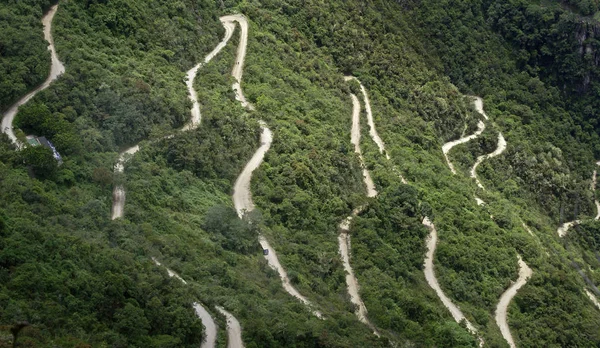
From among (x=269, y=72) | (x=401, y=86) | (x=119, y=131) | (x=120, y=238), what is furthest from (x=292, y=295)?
(x=401, y=86)

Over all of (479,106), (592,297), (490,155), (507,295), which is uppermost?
(479,106)

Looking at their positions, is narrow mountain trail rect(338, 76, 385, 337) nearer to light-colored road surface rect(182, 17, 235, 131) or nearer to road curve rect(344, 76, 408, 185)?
road curve rect(344, 76, 408, 185)

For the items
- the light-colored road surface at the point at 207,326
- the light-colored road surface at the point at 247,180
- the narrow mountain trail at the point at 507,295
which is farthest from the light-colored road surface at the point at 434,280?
the light-colored road surface at the point at 207,326

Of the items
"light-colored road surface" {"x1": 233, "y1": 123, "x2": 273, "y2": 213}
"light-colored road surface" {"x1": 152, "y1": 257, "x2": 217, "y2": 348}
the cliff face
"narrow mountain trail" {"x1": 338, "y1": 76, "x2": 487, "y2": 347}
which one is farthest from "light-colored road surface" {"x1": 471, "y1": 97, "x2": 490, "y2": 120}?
"light-colored road surface" {"x1": 152, "y1": 257, "x2": 217, "y2": 348}

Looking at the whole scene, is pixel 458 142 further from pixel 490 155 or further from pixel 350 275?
pixel 350 275

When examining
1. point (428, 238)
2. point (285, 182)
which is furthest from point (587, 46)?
point (285, 182)

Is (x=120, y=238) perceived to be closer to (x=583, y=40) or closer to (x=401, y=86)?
(x=401, y=86)
